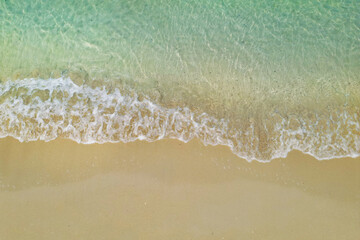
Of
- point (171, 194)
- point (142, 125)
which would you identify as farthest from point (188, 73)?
point (171, 194)

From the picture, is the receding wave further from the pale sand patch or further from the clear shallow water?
the pale sand patch

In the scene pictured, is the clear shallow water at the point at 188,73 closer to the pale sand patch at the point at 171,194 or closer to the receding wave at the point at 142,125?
the receding wave at the point at 142,125

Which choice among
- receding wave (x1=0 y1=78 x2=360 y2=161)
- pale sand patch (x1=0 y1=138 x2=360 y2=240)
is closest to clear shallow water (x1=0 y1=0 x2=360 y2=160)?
receding wave (x1=0 y1=78 x2=360 y2=161)

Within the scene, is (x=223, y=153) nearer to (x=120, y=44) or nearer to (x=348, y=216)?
(x=348, y=216)

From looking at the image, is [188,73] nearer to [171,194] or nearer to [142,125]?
[142,125]

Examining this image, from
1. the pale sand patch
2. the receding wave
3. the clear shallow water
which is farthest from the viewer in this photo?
the clear shallow water
